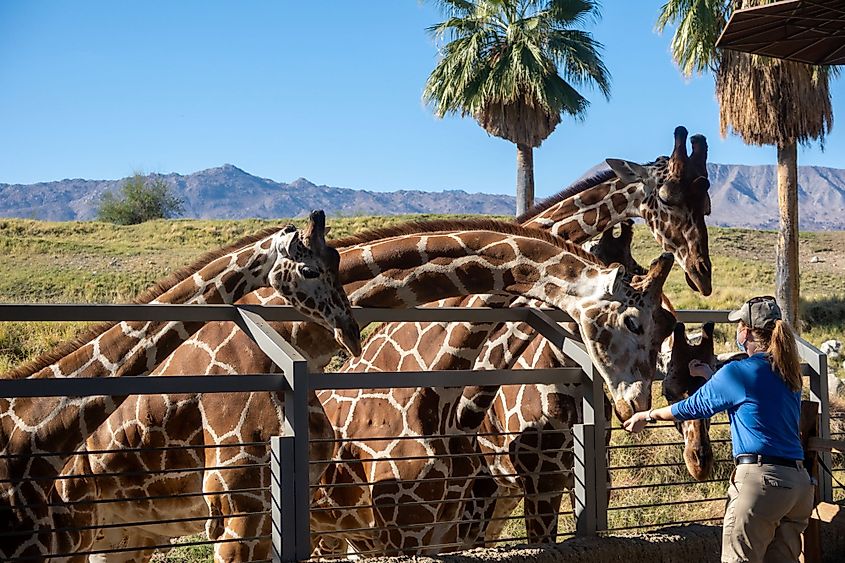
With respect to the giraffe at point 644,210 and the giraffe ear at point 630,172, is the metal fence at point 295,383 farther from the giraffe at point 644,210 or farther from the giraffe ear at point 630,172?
the giraffe ear at point 630,172

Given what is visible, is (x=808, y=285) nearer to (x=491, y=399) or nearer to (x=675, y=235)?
(x=675, y=235)

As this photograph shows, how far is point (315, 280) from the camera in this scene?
15.3ft

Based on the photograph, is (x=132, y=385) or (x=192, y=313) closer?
(x=132, y=385)

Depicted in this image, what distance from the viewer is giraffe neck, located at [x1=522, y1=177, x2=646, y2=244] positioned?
22.8 feet

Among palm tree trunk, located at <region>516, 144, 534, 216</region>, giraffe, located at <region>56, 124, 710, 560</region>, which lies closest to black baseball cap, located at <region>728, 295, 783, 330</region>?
giraffe, located at <region>56, 124, 710, 560</region>

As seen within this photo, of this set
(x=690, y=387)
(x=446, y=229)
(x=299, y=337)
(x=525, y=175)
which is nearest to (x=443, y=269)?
(x=446, y=229)

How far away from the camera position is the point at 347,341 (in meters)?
4.55

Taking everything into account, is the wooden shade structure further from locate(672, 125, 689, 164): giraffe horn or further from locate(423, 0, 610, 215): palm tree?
locate(423, 0, 610, 215): palm tree

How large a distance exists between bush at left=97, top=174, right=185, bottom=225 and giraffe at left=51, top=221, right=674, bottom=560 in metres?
45.0

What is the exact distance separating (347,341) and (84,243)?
993 inches

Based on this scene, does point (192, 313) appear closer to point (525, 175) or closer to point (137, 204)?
point (525, 175)

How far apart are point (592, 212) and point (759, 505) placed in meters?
3.15

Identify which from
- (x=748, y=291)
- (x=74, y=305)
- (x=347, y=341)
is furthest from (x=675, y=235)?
(x=748, y=291)

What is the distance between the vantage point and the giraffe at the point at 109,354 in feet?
14.6
